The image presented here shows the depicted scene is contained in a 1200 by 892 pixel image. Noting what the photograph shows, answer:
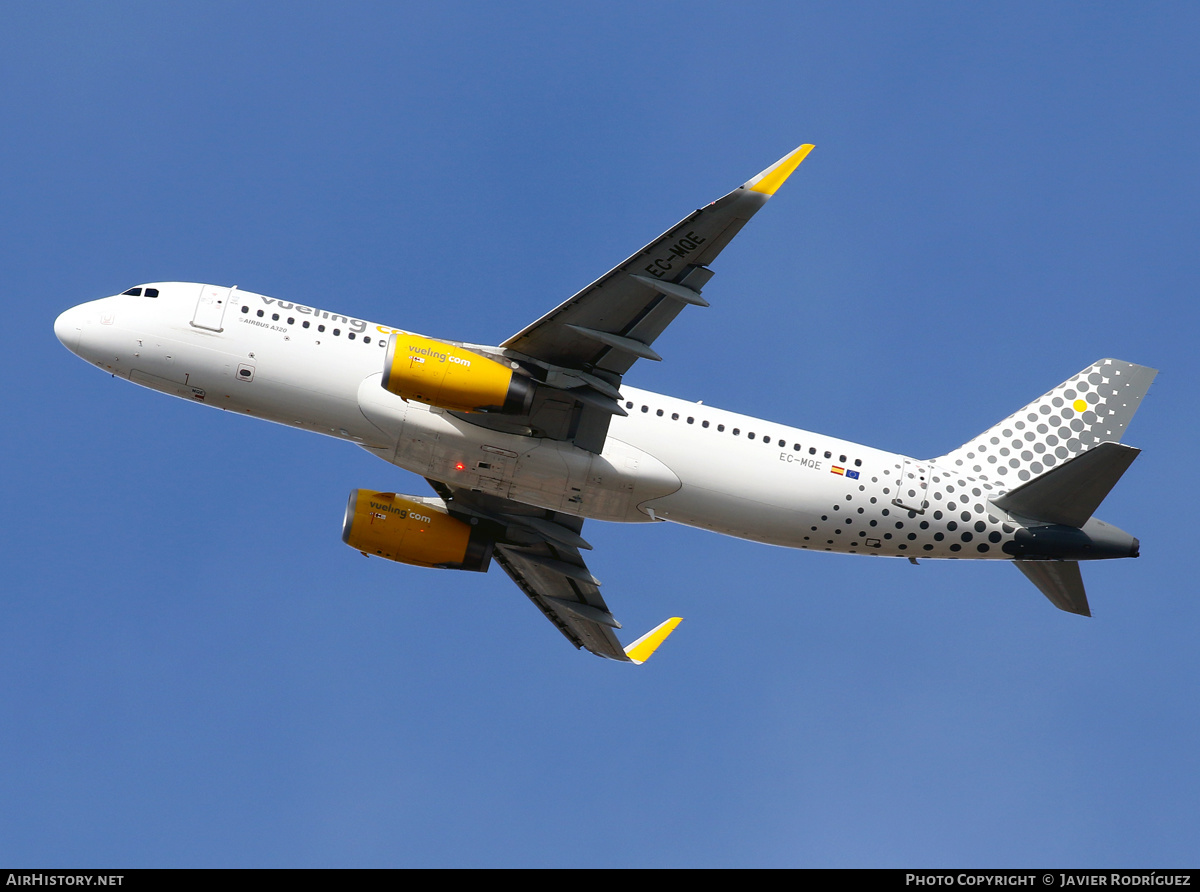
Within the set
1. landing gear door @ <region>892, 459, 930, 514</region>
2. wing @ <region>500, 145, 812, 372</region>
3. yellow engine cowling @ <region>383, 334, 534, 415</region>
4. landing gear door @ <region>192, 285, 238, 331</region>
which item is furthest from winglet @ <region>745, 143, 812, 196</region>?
landing gear door @ <region>192, 285, 238, 331</region>

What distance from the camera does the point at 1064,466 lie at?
32375 mm

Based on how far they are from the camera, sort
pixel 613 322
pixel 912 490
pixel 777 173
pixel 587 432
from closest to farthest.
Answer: pixel 777 173 → pixel 613 322 → pixel 587 432 → pixel 912 490

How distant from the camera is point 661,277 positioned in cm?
2831

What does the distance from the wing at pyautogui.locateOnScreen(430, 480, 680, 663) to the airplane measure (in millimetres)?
3889

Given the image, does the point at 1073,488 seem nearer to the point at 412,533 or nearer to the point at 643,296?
the point at 643,296

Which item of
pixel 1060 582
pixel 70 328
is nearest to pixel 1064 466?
pixel 1060 582

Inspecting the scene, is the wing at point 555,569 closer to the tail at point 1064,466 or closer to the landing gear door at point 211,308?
the landing gear door at point 211,308

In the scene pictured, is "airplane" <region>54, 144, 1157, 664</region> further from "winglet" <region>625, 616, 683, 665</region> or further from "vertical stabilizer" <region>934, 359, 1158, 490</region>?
"winglet" <region>625, 616, 683, 665</region>

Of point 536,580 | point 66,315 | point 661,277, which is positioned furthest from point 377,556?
point 661,277

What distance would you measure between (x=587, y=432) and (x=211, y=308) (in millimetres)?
11227

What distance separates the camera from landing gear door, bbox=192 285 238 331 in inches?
1260

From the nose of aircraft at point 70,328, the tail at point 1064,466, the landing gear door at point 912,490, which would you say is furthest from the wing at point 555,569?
the tail at point 1064,466

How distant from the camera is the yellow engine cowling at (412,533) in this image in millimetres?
35750

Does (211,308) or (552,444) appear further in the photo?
(211,308)
